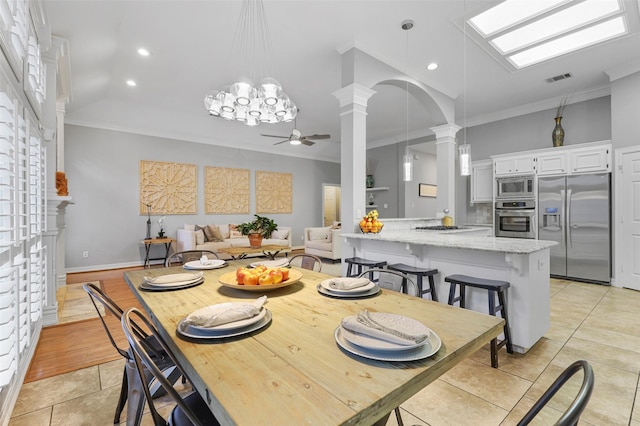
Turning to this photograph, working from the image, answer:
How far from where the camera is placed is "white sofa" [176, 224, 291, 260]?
5.92 metres

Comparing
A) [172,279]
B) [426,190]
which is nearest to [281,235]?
[426,190]

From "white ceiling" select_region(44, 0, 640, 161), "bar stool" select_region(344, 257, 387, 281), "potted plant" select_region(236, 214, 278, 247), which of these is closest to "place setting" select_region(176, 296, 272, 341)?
"bar stool" select_region(344, 257, 387, 281)

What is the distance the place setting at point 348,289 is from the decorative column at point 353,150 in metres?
2.05

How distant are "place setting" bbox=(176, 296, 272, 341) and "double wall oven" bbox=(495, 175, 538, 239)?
5566 millimetres

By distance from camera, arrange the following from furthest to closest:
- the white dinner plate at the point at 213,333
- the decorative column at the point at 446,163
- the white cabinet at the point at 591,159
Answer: the decorative column at the point at 446,163, the white cabinet at the point at 591,159, the white dinner plate at the point at 213,333

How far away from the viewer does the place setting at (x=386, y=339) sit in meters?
0.84

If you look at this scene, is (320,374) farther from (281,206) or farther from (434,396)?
(281,206)

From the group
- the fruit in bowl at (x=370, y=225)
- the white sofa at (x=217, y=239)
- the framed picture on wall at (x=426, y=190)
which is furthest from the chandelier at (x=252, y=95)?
the framed picture on wall at (x=426, y=190)

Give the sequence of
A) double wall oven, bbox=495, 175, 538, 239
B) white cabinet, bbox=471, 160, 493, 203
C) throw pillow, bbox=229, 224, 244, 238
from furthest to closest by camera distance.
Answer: throw pillow, bbox=229, 224, 244, 238 → white cabinet, bbox=471, 160, 493, 203 → double wall oven, bbox=495, 175, 538, 239

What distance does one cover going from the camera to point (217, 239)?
6602 mm

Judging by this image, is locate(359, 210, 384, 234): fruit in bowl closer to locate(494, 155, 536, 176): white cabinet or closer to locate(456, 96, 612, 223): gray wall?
locate(494, 155, 536, 176): white cabinet

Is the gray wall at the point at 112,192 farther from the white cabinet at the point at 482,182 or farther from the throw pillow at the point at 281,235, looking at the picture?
the white cabinet at the point at 482,182

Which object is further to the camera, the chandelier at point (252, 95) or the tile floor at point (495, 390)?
the chandelier at point (252, 95)

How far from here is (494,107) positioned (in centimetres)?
584
